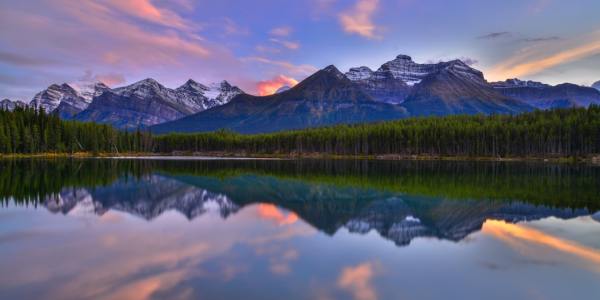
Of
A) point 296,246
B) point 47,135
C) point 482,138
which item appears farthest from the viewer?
point 482,138

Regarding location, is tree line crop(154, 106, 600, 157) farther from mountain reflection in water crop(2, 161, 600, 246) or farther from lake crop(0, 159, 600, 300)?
lake crop(0, 159, 600, 300)

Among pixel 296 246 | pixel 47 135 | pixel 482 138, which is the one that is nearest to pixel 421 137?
pixel 482 138

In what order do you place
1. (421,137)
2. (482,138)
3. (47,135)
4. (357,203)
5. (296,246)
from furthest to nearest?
(421,137)
(482,138)
(47,135)
(357,203)
(296,246)

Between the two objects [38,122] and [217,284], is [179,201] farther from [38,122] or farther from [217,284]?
[38,122]

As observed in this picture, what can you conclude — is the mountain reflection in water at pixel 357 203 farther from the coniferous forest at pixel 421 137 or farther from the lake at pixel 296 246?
the coniferous forest at pixel 421 137

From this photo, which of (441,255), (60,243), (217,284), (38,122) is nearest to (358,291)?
(217,284)

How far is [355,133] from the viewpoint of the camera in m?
174

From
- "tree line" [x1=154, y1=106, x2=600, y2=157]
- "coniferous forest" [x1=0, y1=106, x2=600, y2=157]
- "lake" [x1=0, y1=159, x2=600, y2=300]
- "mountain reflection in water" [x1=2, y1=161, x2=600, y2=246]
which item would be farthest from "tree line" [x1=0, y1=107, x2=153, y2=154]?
"lake" [x1=0, y1=159, x2=600, y2=300]

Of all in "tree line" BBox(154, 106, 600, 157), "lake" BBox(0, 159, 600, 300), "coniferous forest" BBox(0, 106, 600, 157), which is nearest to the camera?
"lake" BBox(0, 159, 600, 300)

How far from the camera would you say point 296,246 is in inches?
827

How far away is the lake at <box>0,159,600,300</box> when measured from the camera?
1457 centimetres

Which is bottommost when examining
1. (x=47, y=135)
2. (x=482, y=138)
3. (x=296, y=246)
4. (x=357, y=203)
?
(x=357, y=203)

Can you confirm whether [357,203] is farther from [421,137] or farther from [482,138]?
[421,137]

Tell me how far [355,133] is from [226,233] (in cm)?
15302
